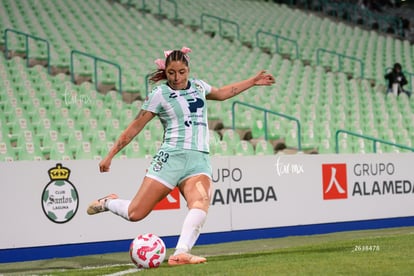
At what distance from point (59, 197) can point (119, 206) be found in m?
2.80

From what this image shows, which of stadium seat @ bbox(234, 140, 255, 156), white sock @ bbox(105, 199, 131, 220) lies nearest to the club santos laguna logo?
white sock @ bbox(105, 199, 131, 220)

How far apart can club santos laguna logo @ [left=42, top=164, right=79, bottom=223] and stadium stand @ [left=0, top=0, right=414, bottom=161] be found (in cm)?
212

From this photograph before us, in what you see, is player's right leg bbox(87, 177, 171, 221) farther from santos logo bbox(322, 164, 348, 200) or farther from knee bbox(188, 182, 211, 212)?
santos logo bbox(322, 164, 348, 200)

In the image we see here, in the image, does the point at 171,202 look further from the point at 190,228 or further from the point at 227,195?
the point at 190,228

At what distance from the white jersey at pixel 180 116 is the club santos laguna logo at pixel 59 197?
3036 millimetres

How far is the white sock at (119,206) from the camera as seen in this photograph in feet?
24.6

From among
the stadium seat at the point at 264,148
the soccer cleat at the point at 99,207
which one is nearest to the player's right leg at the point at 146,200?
the soccer cleat at the point at 99,207

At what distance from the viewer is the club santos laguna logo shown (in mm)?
10086

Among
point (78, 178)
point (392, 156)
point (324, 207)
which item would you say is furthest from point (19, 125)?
point (392, 156)

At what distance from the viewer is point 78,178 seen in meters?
10.4

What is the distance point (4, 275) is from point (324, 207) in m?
5.90

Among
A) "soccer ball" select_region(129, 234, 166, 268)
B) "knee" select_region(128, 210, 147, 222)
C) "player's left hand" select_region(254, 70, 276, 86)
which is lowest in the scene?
"soccer ball" select_region(129, 234, 166, 268)

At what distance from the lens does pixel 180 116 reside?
7531 mm

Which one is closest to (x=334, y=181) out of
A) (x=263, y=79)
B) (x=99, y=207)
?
(x=263, y=79)
